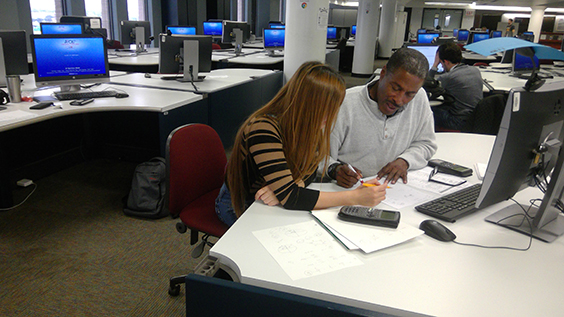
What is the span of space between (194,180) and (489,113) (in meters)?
2.33

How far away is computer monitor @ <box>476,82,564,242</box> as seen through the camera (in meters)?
1.07

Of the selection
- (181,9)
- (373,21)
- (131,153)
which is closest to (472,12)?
(373,21)

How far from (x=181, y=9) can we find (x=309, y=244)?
884 centimetres

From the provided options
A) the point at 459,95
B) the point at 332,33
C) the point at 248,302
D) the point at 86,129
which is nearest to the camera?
the point at 248,302

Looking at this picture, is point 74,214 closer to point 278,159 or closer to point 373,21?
point 278,159

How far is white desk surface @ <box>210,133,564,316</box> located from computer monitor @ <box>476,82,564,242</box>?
0.10 metres

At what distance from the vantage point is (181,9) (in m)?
8.84

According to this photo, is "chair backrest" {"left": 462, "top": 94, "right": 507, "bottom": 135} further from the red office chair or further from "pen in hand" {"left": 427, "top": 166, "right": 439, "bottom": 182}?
the red office chair

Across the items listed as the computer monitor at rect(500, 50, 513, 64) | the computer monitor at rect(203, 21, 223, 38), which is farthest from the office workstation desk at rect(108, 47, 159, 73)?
the computer monitor at rect(500, 50, 513, 64)

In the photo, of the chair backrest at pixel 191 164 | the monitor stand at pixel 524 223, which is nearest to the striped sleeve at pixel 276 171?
the chair backrest at pixel 191 164

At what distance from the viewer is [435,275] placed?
100 cm

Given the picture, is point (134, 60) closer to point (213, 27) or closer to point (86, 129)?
point (86, 129)

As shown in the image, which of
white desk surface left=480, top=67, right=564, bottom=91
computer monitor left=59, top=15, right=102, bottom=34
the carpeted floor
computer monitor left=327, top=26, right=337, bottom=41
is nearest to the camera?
the carpeted floor

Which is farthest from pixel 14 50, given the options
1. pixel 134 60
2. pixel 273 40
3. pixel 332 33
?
pixel 332 33
